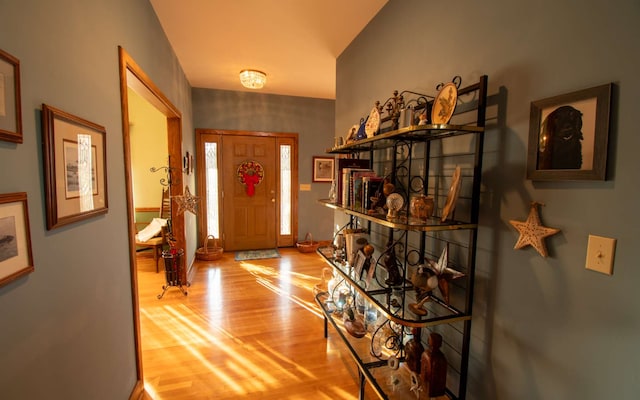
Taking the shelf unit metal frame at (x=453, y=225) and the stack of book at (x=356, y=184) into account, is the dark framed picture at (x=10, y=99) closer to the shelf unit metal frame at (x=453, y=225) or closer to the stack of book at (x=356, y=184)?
the shelf unit metal frame at (x=453, y=225)

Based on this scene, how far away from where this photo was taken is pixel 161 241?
13.5ft

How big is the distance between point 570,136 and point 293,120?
4.31m

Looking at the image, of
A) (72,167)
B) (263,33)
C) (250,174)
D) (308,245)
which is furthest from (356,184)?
(250,174)

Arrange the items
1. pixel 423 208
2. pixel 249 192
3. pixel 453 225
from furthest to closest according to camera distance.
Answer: pixel 249 192, pixel 423 208, pixel 453 225

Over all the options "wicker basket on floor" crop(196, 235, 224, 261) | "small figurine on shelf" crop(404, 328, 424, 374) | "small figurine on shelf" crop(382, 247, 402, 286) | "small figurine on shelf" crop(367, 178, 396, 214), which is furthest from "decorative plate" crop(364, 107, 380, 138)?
"wicker basket on floor" crop(196, 235, 224, 261)

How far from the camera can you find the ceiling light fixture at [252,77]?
3.45 meters

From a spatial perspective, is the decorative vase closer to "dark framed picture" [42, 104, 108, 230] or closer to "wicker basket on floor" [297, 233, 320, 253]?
"dark framed picture" [42, 104, 108, 230]

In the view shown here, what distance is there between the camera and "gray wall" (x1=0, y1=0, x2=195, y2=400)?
2.82ft

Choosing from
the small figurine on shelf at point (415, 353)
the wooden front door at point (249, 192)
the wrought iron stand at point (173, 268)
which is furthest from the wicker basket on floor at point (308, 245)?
the small figurine on shelf at point (415, 353)

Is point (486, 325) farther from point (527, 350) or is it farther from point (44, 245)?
point (44, 245)

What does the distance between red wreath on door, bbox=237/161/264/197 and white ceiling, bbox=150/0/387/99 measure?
1.42m

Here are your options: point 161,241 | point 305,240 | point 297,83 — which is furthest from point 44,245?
point 305,240

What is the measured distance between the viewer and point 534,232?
1.05 metres

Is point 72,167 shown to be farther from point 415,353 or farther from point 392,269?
point 415,353
